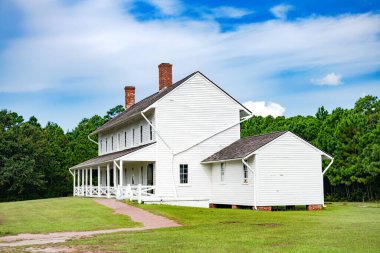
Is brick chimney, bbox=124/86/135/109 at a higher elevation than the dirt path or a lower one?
higher

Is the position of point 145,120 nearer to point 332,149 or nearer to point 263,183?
point 263,183

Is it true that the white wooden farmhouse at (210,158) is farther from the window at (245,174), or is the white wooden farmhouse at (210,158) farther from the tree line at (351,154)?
the tree line at (351,154)

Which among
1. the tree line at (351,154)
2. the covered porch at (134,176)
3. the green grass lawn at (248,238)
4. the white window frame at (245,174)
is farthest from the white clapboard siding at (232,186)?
the tree line at (351,154)

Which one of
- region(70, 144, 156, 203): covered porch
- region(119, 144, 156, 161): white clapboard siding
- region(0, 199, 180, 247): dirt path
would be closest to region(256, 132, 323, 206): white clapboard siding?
region(70, 144, 156, 203): covered porch

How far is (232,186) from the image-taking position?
34219mm

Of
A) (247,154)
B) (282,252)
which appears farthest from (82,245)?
(247,154)

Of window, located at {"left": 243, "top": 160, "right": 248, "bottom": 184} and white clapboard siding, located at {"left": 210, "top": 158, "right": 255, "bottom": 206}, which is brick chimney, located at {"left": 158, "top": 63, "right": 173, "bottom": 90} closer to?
white clapboard siding, located at {"left": 210, "top": 158, "right": 255, "bottom": 206}

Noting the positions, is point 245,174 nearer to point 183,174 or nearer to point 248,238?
point 183,174

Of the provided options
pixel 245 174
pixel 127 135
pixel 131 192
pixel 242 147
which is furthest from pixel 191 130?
pixel 127 135

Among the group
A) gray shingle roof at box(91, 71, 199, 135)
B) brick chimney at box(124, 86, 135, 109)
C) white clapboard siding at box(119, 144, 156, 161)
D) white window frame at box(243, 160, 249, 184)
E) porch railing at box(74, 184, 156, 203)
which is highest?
brick chimney at box(124, 86, 135, 109)

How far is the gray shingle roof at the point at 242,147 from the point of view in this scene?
3177cm

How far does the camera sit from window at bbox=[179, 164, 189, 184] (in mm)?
36750

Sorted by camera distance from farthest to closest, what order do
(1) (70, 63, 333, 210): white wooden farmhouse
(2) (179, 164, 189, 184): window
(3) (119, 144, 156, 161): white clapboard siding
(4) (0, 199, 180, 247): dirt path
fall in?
1. (2) (179, 164, 189, 184): window
2. (3) (119, 144, 156, 161): white clapboard siding
3. (1) (70, 63, 333, 210): white wooden farmhouse
4. (4) (0, 199, 180, 247): dirt path

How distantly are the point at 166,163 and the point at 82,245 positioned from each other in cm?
2023
